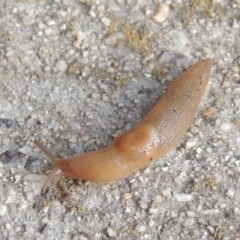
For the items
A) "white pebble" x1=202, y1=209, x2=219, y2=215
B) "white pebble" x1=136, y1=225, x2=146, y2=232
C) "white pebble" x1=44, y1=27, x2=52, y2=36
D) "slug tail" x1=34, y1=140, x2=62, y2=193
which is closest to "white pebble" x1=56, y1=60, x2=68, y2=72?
"white pebble" x1=44, y1=27, x2=52, y2=36

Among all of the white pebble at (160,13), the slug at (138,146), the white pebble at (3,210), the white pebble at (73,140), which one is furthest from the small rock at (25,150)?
the white pebble at (160,13)

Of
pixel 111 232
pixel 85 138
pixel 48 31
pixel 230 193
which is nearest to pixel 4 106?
pixel 85 138

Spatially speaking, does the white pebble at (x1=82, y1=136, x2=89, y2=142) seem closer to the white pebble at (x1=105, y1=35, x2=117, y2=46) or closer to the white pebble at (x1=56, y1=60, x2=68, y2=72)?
the white pebble at (x1=56, y1=60, x2=68, y2=72)

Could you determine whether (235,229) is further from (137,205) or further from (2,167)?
(2,167)

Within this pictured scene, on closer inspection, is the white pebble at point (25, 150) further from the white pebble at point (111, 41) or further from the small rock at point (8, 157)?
the white pebble at point (111, 41)

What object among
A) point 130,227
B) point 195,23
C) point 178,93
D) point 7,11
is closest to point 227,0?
point 195,23

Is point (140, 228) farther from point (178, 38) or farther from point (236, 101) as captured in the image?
point (178, 38)
